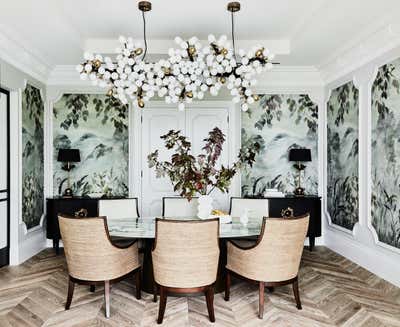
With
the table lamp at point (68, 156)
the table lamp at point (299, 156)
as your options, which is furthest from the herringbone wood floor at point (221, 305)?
the table lamp at point (68, 156)

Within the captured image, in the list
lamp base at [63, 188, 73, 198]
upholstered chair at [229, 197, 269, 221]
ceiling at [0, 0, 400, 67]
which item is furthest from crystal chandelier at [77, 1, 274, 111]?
lamp base at [63, 188, 73, 198]

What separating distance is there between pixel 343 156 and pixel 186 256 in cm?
321

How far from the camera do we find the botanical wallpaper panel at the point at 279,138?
18.8 feet

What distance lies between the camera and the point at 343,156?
506 centimetres

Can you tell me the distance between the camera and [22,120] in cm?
475

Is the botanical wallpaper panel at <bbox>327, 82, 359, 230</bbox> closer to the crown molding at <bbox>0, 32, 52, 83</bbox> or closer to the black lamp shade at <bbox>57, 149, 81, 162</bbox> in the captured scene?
the black lamp shade at <bbox>57, 149, 81, 162</bbox>

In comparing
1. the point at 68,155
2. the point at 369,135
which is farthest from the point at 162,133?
the point at 369,135

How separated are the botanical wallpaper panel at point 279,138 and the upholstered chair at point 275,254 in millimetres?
2735

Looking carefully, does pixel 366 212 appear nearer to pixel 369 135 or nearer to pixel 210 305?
pixel 369 135

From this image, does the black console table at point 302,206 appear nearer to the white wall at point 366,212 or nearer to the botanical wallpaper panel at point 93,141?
the white wall at point 366,212

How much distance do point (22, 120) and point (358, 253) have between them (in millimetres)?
4643

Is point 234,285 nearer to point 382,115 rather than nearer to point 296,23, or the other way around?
point 382,115

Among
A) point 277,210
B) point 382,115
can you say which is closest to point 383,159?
point 382,115

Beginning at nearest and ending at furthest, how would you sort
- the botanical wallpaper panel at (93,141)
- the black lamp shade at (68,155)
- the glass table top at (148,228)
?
the glass table top at (148,228) → the black lamp shade at (68,155) → the botanical wallpaper panel at (93,141)
